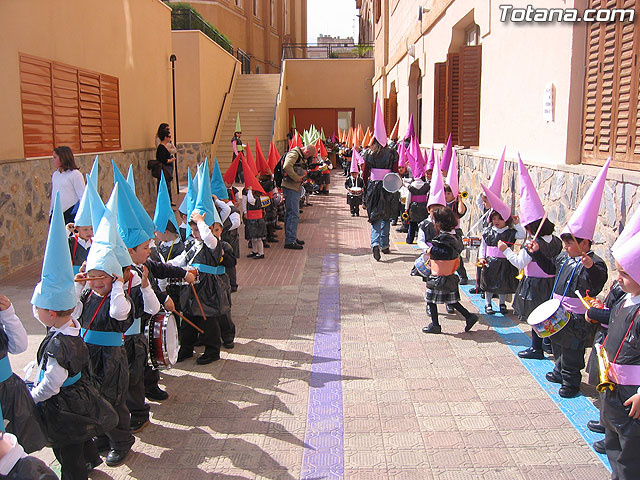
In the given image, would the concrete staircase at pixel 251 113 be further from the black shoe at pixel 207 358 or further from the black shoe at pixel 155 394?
the black shoe at pixel 155 394

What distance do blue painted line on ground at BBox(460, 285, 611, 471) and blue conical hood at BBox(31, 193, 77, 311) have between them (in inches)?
133

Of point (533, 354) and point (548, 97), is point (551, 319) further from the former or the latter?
point (548, 97)

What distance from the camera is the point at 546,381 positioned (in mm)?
5086

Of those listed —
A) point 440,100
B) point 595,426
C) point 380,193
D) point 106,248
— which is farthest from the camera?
point 440,100

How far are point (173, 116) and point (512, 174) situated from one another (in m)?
12.2

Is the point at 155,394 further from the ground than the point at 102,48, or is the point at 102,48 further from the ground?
the point at 102,48

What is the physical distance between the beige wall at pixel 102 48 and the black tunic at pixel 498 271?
6671 mm

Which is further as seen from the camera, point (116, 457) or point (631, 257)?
point (116, 457)

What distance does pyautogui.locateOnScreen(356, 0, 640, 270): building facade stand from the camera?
526 centimetres

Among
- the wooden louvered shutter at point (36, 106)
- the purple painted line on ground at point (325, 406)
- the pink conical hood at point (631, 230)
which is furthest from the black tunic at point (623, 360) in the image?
the wooden louvered shutter at point (36, 106)

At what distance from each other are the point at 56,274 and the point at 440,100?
10.1 meters

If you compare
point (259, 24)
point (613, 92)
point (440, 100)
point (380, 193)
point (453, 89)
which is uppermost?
point (259, 24)

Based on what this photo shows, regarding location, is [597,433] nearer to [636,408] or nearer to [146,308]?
[636,408]

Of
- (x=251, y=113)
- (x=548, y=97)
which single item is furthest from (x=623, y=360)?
(x=251, y=113)
